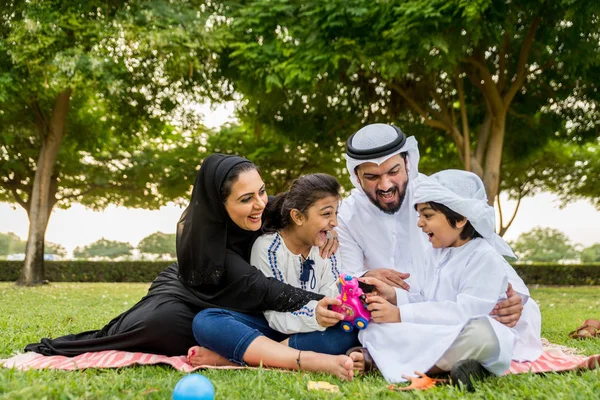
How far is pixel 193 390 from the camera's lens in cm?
276

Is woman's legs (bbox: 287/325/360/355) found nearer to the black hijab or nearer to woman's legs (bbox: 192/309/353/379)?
woman's legs (bbox: 192/309/353/379)

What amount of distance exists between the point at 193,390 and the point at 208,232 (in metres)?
1.66

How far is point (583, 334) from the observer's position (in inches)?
227

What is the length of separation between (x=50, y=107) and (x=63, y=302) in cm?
840

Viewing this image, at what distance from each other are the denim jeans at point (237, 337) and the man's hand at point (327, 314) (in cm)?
17

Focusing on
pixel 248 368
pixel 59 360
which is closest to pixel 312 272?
pixel 248 368

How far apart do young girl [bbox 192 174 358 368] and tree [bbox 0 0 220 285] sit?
31.4 ft

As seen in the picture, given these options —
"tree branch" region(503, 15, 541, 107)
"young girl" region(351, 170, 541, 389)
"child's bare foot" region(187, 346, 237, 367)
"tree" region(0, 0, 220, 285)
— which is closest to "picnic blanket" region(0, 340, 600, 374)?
"child's bare foot" region(187, 346, 237, 367)

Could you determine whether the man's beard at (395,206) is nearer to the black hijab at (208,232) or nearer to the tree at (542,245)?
the black hijab at (208,232)

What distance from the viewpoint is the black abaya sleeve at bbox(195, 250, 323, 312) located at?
4.04 metres

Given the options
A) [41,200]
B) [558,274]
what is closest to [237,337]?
[41,200]

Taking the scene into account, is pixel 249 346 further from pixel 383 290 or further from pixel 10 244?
pixel 10 244

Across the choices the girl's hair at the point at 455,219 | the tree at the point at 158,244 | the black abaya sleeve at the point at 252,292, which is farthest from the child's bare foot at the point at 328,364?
the tree at the point at 158,244

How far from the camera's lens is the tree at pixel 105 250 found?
79.2ft
